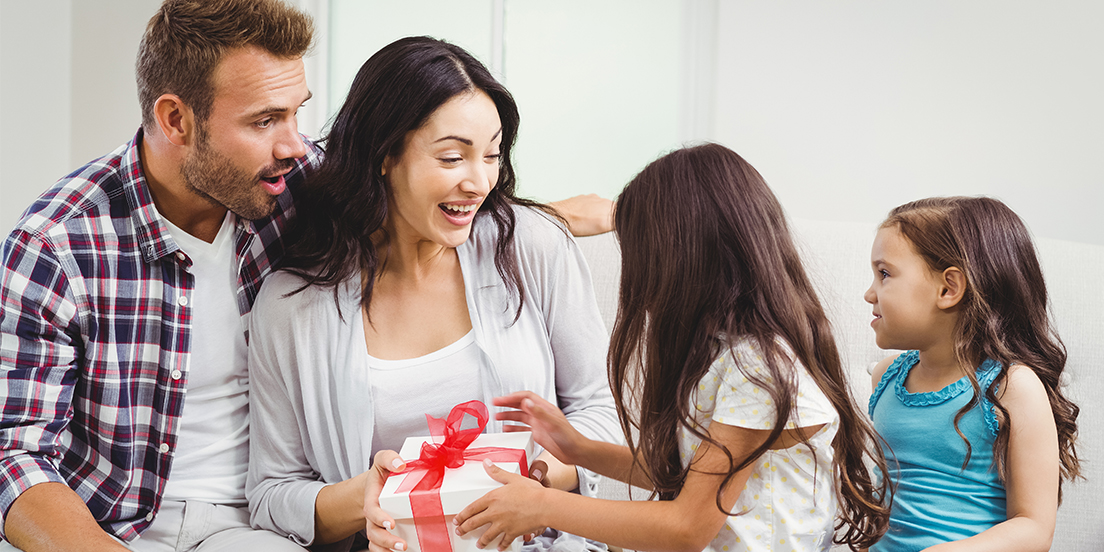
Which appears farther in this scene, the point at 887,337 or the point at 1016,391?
the point at 887,337

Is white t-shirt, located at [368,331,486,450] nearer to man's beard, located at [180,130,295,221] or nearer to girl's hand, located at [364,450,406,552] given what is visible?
girl's hand, located at [364,450,406,552]

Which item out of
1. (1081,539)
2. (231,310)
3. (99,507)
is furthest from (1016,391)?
(99,507)

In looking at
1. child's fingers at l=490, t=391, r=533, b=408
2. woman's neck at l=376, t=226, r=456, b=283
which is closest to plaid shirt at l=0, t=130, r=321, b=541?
woman's neck at l=376, t=226, r=456, b=283

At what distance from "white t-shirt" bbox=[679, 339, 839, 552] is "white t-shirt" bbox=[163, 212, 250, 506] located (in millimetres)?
873

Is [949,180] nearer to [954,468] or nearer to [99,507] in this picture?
[954,468]

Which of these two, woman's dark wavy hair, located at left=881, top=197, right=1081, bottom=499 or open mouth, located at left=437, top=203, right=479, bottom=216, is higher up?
open mouth, located at left=437, top=203, right=479, bottom=216

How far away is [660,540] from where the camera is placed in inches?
43.9

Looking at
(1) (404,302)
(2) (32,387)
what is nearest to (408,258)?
(1) (404,302)

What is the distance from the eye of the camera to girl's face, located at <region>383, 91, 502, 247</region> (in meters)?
1.34

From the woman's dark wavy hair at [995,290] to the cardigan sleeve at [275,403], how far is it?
1078mm

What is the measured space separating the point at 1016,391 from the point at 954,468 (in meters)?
0.16

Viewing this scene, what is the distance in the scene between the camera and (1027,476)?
1.24 metres

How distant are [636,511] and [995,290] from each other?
0.71 m

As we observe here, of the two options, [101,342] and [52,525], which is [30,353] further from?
[52,525]
